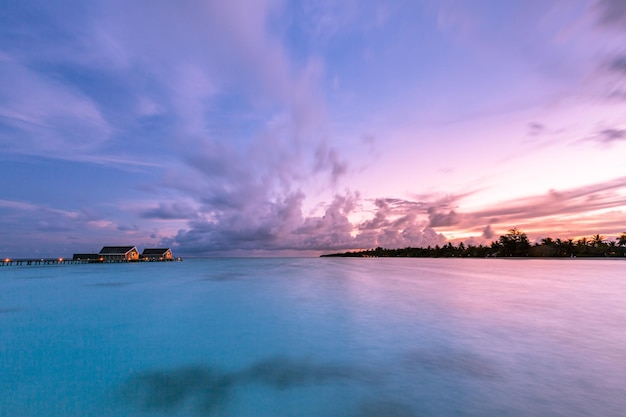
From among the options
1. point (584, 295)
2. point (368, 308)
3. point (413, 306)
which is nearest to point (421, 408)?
point (368, 308)

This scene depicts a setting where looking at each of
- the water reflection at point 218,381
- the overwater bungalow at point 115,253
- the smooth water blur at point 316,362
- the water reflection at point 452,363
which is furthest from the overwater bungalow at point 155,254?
the water reflection at point 452,363

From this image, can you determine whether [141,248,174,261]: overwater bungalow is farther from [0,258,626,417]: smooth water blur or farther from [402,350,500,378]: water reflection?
[402,350,500,378]: water reflection

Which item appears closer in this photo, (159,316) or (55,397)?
(55,397)

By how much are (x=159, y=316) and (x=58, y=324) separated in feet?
15.7

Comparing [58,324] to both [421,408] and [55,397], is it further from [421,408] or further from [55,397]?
[421,408]

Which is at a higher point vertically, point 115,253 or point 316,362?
point 115,253

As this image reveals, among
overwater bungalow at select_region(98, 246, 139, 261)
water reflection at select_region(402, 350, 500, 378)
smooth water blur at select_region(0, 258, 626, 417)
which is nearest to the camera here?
smooth water blur at select_region(0, 258, 626, 417)

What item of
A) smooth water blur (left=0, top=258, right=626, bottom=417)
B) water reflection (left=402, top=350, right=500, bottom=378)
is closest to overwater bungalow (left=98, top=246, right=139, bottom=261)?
smooth water blur (left=0, top=258, right=626, bottom=417)

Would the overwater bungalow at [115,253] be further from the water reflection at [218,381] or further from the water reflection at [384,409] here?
the water reflection at [384,409]

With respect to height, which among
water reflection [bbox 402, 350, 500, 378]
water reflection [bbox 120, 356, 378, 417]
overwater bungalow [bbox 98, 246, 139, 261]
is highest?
overwater bungalow [bbox 98, 246, 139, 261]

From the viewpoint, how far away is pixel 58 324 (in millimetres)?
15312

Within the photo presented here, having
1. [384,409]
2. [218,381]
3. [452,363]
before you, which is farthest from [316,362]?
[452,363]

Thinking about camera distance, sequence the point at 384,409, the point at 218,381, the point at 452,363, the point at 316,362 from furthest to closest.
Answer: the point at 316,362 < the point at 452,363 < the point at 218,381 < the point at 384,409

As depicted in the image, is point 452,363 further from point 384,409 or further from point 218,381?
point 218,381
